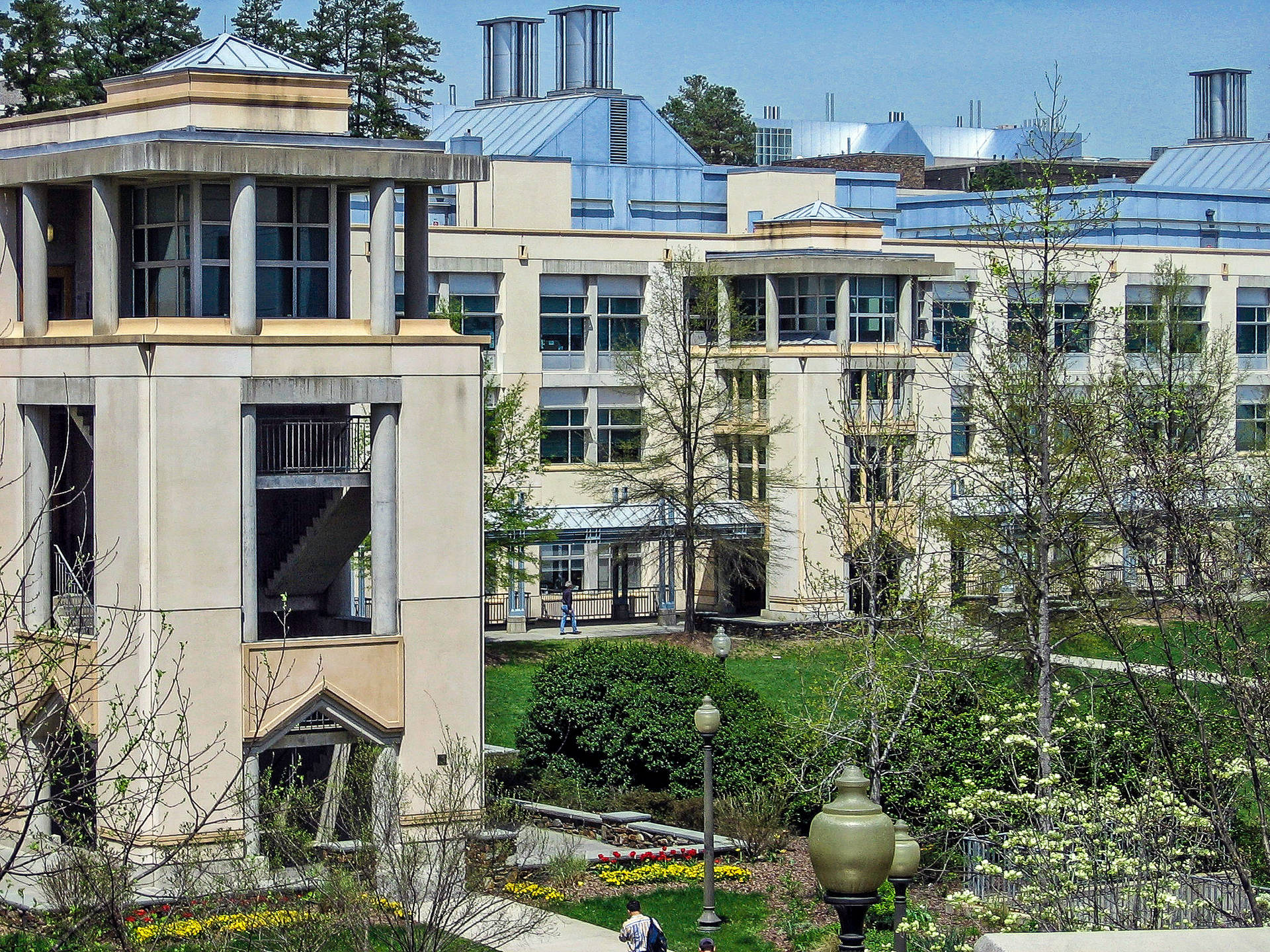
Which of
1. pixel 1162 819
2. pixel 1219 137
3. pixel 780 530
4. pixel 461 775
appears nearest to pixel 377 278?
pixel 461 775

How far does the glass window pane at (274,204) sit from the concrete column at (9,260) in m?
4.29

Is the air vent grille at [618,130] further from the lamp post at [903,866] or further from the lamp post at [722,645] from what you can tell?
the lamp post at [903,866]

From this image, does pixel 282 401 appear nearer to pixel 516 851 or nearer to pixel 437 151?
pixel 437 151

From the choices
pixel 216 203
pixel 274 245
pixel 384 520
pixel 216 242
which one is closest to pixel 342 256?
pixel 274 245

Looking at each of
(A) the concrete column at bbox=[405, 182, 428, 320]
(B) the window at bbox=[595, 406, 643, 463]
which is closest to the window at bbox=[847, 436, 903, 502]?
(A) the concrete column at bbox=[405, 182, 428, 320]

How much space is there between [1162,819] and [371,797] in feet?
29.8

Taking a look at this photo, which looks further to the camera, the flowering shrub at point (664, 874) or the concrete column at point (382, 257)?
the flowering shrub at point (664, 874)

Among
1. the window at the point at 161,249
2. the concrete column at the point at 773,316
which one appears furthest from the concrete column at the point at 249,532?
the concrete column at the point at 773,316

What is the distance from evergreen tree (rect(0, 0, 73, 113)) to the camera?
68.8 m

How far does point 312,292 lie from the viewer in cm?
2766

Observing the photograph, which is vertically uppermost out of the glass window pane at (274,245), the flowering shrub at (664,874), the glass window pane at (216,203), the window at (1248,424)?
the glass window pane at (216,203)

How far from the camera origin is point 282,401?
26.5m

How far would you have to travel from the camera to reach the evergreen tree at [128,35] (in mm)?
70500

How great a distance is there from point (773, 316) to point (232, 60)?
28.8 metres
